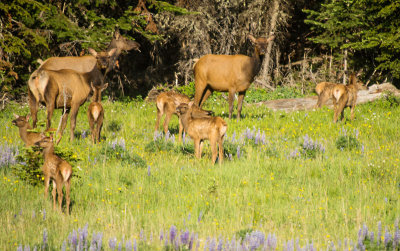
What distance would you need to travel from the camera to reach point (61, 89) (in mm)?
10617

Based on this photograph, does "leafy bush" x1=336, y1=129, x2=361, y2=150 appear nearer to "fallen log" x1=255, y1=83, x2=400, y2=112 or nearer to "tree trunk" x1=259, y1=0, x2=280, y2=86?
"fallen log" x1=255, y1=83, x2=400, y2=112

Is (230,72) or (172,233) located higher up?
(230,72)

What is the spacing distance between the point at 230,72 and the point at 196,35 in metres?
6.24

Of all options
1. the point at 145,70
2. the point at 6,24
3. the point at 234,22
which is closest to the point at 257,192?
the point at 6,24

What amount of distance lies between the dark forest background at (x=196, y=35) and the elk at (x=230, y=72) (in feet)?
14.5

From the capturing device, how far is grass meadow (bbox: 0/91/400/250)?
4961 mm

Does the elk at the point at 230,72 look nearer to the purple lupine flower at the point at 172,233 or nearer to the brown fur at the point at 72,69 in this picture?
the brown fur at the point at 72,69

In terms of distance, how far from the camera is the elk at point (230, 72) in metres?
13.8

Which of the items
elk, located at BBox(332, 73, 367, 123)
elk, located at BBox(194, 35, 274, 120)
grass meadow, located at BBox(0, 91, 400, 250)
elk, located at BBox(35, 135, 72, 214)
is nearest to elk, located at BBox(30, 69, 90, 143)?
grass meadow, located at BBox(0, 91, 400, 250)

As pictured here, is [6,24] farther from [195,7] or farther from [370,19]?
[370,19]

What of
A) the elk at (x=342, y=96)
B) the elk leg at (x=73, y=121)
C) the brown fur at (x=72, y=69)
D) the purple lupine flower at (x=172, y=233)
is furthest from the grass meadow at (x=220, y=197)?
the elk at (x=342, y=96)

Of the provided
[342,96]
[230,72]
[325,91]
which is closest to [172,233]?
[342,96]

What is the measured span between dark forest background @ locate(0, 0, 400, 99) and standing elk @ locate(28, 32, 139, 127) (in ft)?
9.18

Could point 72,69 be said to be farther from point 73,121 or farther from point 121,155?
point 121,155
